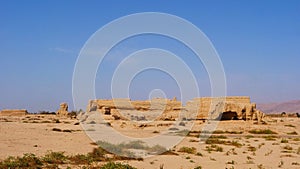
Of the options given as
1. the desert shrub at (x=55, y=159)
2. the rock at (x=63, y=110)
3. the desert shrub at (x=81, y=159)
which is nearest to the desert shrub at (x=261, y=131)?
the desert shrub at (x=81, y=159)

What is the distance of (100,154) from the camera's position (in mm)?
13477

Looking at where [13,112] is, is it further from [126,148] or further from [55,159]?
[55,159]

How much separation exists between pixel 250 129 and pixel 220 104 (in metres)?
3.24

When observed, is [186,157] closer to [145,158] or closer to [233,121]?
[145,158]

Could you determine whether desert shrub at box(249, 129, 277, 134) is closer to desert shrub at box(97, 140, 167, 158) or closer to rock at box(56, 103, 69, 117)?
desert shrub at box(97, 140, 167, 158)

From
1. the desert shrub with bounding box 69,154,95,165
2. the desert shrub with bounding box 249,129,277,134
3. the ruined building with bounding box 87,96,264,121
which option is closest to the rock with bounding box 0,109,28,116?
the ruined building with bounding box 87,96,264,121

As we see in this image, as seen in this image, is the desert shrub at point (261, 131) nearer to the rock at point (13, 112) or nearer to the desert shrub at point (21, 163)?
the desert shrub at point (21, 163)

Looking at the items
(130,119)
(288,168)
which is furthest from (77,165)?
(130,119)

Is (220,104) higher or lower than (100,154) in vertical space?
higher

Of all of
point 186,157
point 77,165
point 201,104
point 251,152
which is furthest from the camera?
point 201,104

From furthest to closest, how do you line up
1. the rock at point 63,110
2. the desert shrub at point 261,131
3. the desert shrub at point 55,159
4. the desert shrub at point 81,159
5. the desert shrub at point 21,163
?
1. the rock at point 63,110
2. the desert shrub at point 261,131
3. the desert shrub at point 81,159
4. the desert shrub at point 55,159
5. the desert shrub at point 21,163

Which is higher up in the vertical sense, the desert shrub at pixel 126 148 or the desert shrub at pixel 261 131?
the desert shrub at pixel 261 131

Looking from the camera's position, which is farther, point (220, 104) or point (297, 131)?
point (297, 131)

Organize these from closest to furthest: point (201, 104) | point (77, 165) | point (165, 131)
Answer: point (77, 165) → point (165, 131) → point (201, 104)
